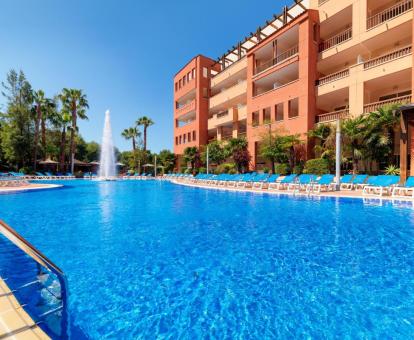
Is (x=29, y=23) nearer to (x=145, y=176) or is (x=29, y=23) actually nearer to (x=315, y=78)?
(x=315, y=78)

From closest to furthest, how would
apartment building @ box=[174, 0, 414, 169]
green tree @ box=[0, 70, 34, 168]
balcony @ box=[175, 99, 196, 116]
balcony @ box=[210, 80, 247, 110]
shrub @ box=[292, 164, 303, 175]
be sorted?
apartment building @ box=[174, 0, 414, 169] < shrub @ box=[292, 164, 303, 175] < balcony @ box=[210, 80, 247, 110] < green tree @ box=[0, 70, 34, 168] < balcony @ box=[175, 99, 196, 116]

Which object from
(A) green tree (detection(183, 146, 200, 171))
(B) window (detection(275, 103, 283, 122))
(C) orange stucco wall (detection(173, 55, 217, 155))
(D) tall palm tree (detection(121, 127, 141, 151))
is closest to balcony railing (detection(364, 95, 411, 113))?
(B) window (detection(275, 103, 283, 122))

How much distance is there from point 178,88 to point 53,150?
23833 millimetres

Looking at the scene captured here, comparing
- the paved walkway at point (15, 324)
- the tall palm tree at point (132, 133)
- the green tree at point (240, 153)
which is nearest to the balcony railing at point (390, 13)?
the green tree at point (240, 153)

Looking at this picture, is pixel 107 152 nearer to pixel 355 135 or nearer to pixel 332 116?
pixel 332 116

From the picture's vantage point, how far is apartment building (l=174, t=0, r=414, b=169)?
16062mm

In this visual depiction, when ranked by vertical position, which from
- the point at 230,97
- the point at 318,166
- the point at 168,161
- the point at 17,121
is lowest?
the point at 318,166

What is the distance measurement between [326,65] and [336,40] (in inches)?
80.0

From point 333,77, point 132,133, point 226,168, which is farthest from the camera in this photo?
point 132,133

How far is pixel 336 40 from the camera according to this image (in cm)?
1972

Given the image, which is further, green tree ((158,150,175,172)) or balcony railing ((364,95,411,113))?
green tree ((158,150,175,172))

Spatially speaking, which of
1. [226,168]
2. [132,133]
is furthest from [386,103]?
[132,133]

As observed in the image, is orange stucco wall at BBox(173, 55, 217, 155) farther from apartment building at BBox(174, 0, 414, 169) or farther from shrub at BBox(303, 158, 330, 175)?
shrub at BBox(303, 158, 330, 175)

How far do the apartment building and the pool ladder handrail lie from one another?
16851 mm
